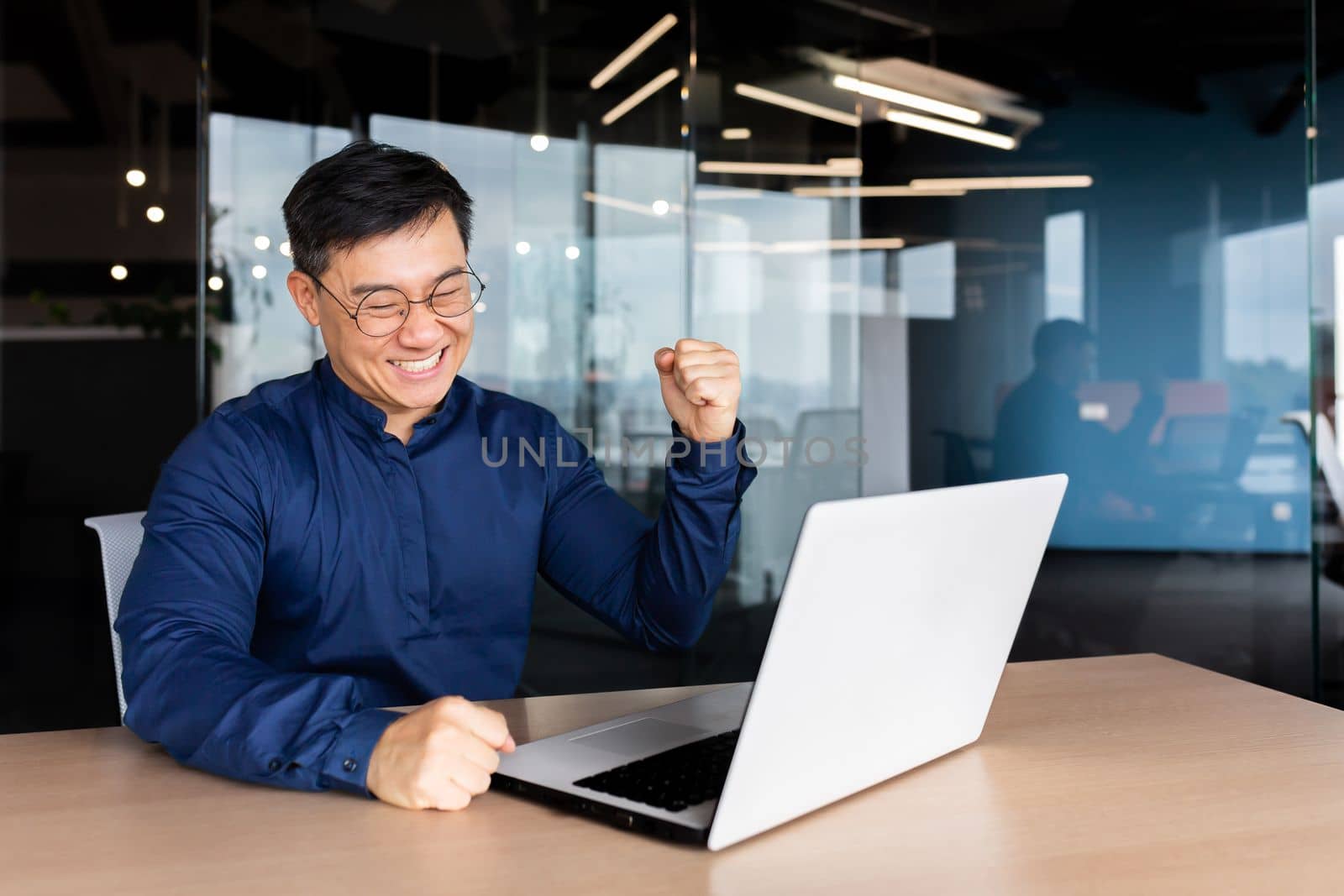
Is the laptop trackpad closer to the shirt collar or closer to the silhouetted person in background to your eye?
the shirt collar

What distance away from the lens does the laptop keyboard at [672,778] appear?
3.21 feet

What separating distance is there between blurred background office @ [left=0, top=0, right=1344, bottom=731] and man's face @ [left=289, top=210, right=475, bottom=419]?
2.37 metres

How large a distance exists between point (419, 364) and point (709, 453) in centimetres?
45

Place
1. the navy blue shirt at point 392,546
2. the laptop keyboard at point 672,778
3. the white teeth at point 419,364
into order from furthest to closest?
1. the white teeth at point 419,364
2. the navy blue shirt at point 392,546
3. the laptop keyboard at point 672,778

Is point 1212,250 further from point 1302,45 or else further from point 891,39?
point 891,39

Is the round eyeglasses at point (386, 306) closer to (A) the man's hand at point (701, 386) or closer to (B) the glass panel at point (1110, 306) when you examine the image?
(A) the man's hand at point (701, 386)

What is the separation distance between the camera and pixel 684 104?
4133mm

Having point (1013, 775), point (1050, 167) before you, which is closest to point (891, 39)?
point (1050, 167)

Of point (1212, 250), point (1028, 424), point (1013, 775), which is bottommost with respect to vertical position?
point (1013, 775)

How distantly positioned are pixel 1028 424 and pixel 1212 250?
0.88m

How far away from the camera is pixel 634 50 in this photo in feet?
13.5

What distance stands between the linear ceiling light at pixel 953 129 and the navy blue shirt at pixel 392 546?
2742 millimetres

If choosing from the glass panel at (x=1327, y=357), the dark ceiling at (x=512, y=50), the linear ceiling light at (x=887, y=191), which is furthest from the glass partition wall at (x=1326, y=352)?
the linear ceiling light at (x=887, y=191)

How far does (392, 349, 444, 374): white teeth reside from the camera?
5.31 ft
